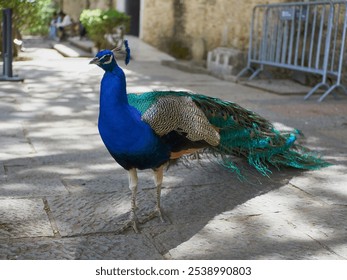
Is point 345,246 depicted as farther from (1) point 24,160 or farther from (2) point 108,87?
(1) point 24,160

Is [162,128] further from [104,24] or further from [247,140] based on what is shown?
[104,24]

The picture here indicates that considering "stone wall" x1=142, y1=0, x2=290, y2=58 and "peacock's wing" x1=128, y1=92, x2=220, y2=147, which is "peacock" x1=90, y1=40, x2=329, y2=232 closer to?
"peacock's wing" x1=128, y1=92, x2=220, y2=147

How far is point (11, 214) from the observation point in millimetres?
3244

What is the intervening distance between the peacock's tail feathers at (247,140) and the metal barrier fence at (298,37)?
4049 millimetres

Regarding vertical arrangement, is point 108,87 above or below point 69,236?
above

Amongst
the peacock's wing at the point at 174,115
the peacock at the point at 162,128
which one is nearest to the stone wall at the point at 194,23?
the peacock at the point at 162,128

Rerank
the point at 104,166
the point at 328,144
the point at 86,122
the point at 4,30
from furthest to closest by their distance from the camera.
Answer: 1. the point at 4,30
2. the point at 86,122
3. the point at 328,144
4. the point at 104,166

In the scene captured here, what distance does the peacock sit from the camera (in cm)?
283

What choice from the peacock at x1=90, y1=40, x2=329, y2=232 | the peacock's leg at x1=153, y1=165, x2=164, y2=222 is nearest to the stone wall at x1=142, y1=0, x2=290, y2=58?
the peacock at x1=90, y1=40, x2=329, y2=232

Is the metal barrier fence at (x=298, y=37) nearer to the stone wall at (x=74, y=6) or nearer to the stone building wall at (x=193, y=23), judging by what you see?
the stone building wall at (x=193, y=23)

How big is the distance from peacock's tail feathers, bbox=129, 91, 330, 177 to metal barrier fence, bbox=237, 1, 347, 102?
4.05 m

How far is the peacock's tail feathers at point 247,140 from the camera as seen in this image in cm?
350

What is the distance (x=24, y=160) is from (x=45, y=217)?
4.31 feet

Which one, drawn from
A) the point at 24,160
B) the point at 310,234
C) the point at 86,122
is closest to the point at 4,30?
the point at 86,122
